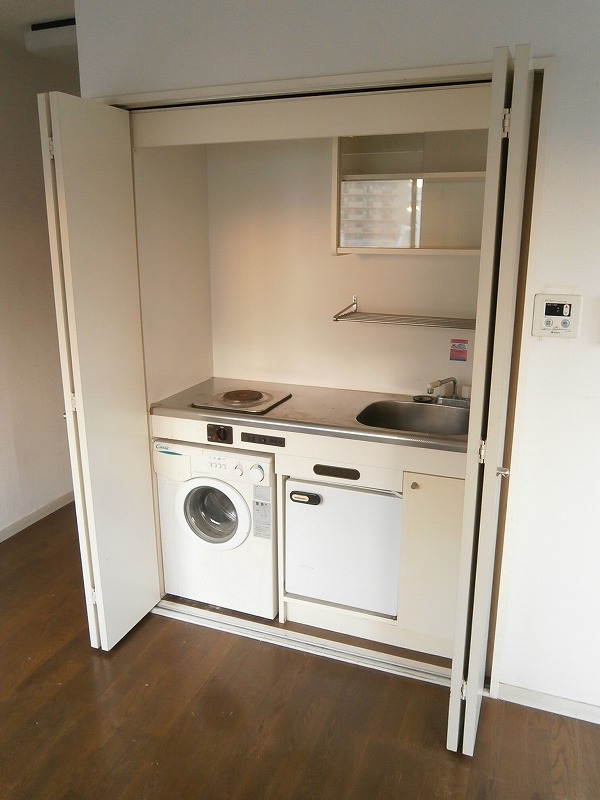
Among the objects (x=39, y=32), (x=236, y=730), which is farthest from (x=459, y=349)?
(x=39, y=32)

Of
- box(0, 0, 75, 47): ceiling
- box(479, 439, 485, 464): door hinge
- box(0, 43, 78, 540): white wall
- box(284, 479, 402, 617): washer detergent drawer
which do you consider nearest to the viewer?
box(479, 439, 485, 464): door hinge

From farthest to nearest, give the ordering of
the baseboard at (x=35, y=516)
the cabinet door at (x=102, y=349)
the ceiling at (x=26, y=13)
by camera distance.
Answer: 1. the baseboard at (x=35, y=516)
2. the ceiling at (x=26, y=13)
3. the cabinet door at (x=102, y=349)

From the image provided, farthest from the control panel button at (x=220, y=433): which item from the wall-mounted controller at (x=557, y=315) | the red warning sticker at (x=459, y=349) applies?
the wall-mounted controller at (x=557, y=315)

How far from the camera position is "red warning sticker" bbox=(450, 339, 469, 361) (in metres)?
2.71

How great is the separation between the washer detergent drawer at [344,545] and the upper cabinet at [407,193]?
3.26ft

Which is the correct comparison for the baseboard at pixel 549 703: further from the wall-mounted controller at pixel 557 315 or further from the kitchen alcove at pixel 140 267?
the wall-mounted controller at pixel 557 315

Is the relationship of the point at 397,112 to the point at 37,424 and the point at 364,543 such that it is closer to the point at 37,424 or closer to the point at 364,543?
the point at 364,543

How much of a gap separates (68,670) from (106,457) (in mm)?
855

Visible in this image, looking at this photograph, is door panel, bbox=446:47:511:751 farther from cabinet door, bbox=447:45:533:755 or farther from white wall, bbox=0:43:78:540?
white wall, bbox=0:43:78:540

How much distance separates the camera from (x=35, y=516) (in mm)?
3637

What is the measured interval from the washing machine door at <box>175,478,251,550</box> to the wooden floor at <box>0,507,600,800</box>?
41cm

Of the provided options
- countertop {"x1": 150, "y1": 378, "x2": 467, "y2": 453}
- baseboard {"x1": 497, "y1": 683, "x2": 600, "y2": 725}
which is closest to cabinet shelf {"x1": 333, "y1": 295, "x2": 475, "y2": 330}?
countertop {"x1": 150, "y1": 378, "x2": 467, "y2": 453}

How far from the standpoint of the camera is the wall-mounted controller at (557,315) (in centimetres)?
192

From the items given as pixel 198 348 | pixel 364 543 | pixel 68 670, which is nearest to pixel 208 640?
pixel 68 670
